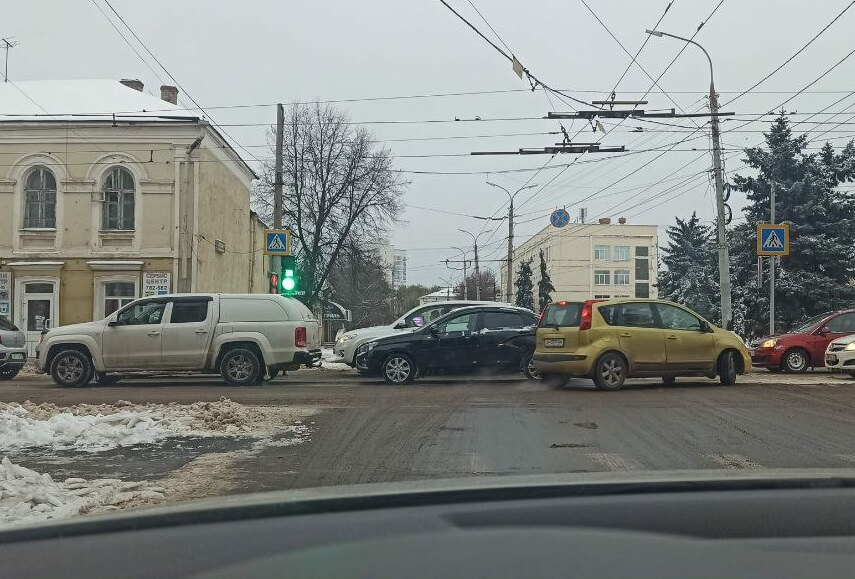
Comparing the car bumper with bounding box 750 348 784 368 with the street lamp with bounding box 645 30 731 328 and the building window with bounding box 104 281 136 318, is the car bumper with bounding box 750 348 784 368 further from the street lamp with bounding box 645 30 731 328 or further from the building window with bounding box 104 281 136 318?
the building window with bounding box 104 281 136 318

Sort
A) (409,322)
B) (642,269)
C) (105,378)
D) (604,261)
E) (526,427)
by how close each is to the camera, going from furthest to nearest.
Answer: (642,269) < (604,261) < (409,322) < (105,378) < (526,427)

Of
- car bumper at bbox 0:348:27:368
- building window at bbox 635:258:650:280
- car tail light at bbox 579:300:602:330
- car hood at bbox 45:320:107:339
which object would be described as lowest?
car bumper at bbox 0:348:27:368

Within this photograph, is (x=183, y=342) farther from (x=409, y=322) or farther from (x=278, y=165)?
(x=278, y=165)

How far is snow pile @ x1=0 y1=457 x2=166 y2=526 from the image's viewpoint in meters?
5.21

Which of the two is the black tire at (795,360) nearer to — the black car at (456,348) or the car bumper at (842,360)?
the car bumper at (842,360)

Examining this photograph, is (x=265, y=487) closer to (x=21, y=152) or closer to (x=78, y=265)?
(x=78, y=265)

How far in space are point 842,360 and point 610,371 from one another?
5781 mm

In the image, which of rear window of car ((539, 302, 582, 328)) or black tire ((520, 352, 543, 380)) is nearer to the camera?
rear window of car ((539, 302, 582, 328))

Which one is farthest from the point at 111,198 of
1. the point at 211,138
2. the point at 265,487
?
the point at 265,487

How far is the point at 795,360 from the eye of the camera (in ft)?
57.7

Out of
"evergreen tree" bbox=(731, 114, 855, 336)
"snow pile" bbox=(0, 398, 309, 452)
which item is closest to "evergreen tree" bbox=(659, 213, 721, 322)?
"evergreen tree" bbox=(731, 114, 855, 336)

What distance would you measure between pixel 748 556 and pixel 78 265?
98.0ft

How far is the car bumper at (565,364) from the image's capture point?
1314 cm

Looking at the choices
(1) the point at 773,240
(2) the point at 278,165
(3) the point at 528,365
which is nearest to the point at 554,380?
(3) the point at 528,365
